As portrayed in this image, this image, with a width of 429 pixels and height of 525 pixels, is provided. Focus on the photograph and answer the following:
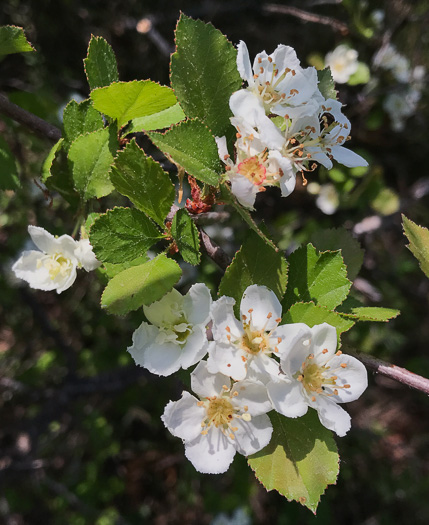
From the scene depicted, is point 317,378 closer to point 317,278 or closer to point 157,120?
point 317,278

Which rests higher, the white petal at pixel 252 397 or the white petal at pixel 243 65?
the white petal at pixel 243 65

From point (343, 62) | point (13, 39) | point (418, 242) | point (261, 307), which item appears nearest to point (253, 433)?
point (261, 307)

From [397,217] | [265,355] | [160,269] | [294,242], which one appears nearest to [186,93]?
[160,269]

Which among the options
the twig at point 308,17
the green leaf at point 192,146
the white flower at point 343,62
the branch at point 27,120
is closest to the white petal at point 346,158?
the green leaf at point 192,146

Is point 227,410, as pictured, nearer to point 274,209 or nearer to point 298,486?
point 298,486

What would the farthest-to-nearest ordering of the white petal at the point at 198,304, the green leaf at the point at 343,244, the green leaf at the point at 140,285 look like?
the green leaf at the point at 343,244 < the white petal at the point at 198,304 < the green leaf at the point at 140,285

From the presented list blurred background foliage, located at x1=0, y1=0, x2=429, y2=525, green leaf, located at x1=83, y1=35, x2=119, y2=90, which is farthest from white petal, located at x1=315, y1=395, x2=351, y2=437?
blurred background foliage, located at x1=0, y1=0, x2=429, y2=525

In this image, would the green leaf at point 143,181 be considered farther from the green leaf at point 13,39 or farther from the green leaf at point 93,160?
the green leaf at point 13,39
